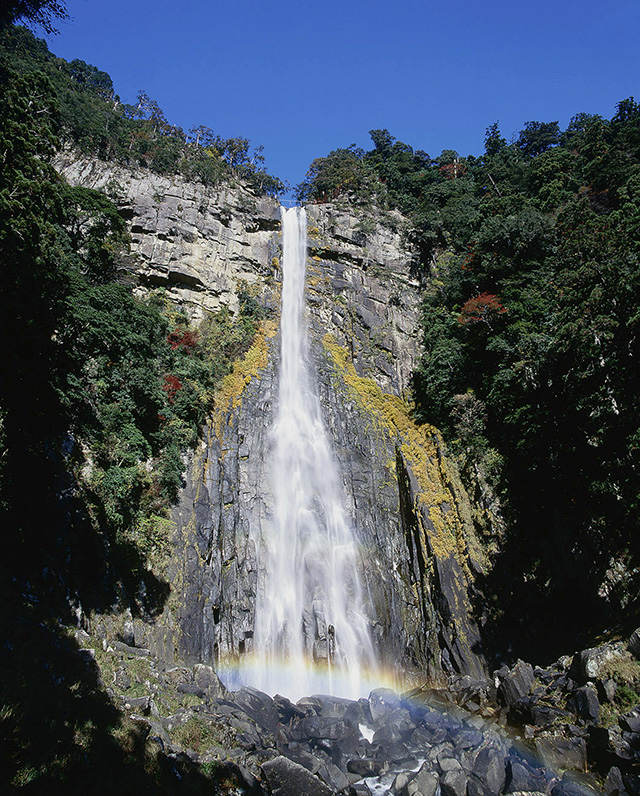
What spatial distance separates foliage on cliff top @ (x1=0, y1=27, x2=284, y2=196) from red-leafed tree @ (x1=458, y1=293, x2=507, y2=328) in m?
16.1

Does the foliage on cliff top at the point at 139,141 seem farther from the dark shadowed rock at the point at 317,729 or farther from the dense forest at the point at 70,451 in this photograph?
the dark shadowed rock at the point at 317,729

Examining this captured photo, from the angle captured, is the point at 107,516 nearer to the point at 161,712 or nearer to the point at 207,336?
the point at 161,712

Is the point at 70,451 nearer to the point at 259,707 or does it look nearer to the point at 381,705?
the point at 259,707

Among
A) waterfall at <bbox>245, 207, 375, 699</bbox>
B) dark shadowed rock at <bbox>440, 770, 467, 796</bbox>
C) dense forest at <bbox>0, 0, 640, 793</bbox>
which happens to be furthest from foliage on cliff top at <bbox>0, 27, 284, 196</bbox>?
dark shadowed rock at <bbox>440, 770, 467, 796</bbox>

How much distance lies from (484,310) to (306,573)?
12.9 metres

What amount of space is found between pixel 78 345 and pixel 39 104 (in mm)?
6003

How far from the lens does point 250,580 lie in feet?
50.8

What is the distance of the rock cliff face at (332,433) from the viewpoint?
14500 millimetres

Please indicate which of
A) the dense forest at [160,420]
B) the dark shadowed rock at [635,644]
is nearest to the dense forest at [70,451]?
the dense forest at [160,420]

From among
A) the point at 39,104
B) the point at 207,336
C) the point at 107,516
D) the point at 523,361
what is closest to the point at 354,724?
the point at 107,516

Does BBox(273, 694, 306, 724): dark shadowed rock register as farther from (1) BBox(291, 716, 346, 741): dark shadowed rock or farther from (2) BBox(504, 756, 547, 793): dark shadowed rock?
(2) BBox(504, 756, 547, 793): dark shadowed rock

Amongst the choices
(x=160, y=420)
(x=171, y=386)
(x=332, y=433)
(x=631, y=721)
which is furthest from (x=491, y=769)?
(x=171, y=386)

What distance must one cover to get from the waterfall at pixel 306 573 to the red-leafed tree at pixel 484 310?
306 inches

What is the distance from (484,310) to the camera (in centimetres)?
1917
